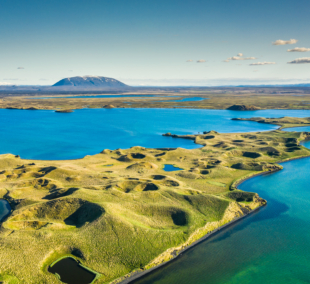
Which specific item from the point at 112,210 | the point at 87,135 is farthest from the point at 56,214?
the point at 87,135

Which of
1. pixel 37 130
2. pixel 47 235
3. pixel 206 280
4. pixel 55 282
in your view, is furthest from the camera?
pixel 37 130

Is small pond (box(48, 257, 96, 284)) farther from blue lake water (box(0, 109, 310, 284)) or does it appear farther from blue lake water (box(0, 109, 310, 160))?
blue lake water (box(0, 109, 310, 160))

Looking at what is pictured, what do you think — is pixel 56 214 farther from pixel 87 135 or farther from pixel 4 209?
pixel 87 135

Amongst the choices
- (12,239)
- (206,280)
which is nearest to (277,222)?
(206,280)

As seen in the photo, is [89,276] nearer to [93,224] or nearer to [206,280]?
[93,224]

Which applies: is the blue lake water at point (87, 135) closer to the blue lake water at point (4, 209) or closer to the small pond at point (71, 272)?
the blue lake water at point (4, 209)

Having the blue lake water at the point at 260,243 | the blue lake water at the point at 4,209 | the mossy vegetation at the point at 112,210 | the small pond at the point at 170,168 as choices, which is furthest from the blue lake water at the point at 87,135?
the blue lake water at the point at 4,209
